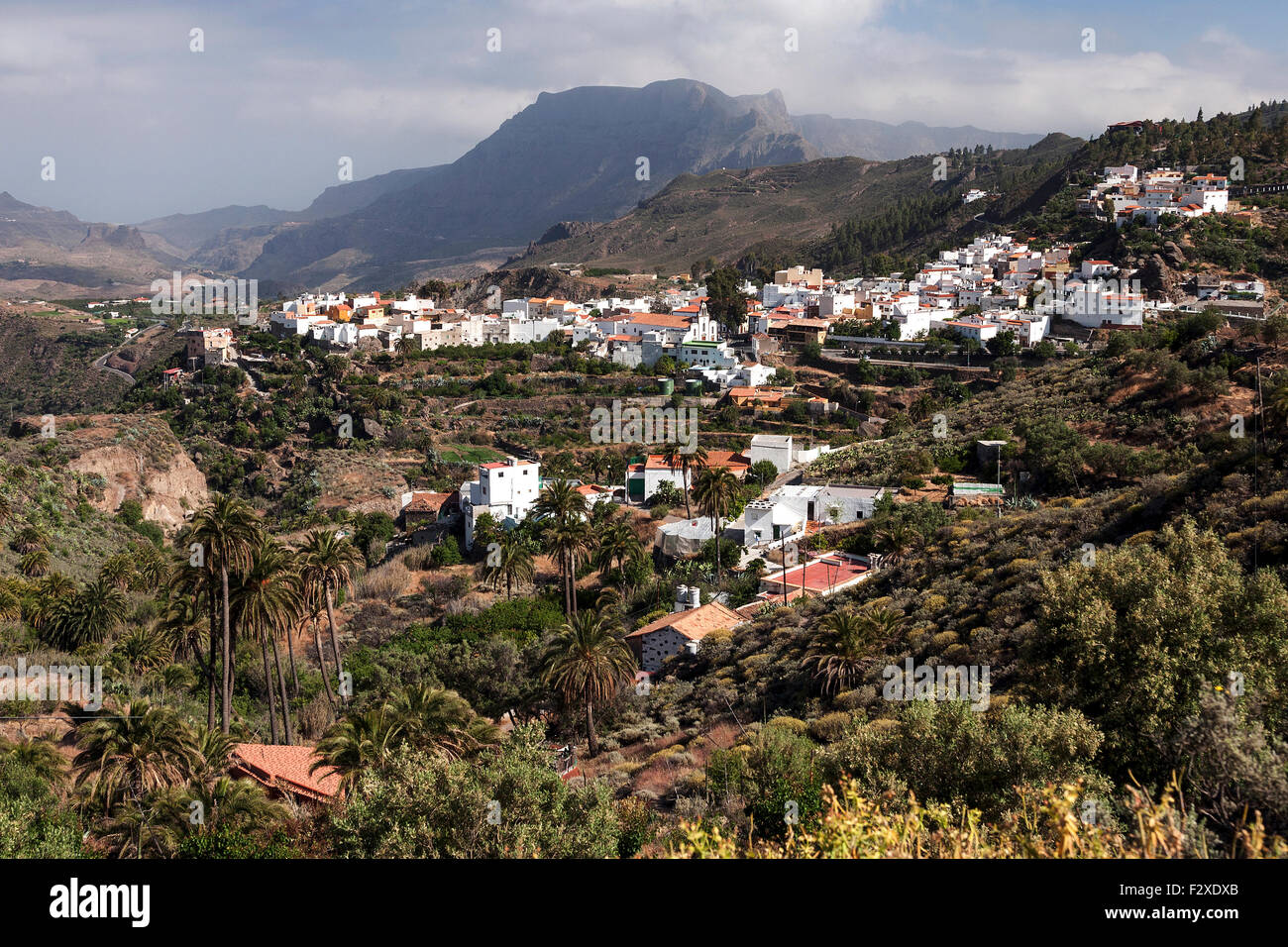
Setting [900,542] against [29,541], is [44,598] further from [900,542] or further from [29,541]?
[900,542]

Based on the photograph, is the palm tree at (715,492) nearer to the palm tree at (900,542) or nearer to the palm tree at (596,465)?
the palm tree at (900,542)

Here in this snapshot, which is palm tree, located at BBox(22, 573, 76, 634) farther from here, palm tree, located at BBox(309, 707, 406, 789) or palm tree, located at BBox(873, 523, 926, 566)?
palm tree, located at BBox(873, 523, 926, 566)

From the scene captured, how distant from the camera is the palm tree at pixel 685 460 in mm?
42906

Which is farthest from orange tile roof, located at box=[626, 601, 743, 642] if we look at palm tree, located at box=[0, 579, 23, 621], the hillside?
the hillside

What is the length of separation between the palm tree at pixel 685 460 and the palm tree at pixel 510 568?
914 cm

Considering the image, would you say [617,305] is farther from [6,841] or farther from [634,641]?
[6,841]

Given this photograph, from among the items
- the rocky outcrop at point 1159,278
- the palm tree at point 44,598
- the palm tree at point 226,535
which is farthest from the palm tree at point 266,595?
the rocky outcrop at point 1159,278

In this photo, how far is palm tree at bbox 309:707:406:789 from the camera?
1438 centimetres

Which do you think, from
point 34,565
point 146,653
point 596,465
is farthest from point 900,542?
point 34,565

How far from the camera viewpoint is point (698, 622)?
26891 millimetres

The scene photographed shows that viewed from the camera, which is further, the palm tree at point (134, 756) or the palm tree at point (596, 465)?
the palm tree at point (596, 465)

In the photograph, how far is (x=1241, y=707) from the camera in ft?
30.2

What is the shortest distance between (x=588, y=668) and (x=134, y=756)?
9.26 m

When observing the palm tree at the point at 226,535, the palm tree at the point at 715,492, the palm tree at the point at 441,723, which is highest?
the palm tree at the point at 226,535
